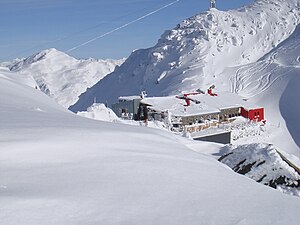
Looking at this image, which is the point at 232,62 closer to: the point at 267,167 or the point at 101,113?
the point at 101,113

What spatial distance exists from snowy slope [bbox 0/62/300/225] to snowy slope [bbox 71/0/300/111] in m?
40.0

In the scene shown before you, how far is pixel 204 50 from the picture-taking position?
52.5 metres

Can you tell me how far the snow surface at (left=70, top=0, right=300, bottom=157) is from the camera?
40.1 m

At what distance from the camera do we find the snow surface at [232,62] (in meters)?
40.1

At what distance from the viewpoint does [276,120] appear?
34.1 m

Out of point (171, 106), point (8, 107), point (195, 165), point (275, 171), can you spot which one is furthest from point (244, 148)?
point (171, 106)

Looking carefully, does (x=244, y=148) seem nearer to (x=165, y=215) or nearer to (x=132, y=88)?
(x=165, y=215)

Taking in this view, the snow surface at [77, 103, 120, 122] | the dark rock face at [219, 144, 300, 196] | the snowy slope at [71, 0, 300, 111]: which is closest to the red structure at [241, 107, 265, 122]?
the snowy slope at [71, 0, 300, 111]

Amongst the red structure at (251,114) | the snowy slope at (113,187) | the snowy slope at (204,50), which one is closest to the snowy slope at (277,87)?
the red structure at (251,114)

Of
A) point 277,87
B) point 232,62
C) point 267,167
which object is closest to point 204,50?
point 232,62

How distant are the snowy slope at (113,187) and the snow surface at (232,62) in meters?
28.9

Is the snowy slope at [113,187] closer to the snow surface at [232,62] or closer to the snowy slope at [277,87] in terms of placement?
the snowy slope at [277,87]

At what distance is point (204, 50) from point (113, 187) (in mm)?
50582

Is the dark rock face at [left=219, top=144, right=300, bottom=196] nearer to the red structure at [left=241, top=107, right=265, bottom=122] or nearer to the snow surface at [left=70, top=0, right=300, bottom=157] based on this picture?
the red structure at [left=241, top=107, right=265, bottom=122]
